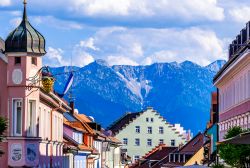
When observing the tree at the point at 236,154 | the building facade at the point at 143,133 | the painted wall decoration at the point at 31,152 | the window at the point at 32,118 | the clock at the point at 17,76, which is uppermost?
the building facade at the point at 143,133

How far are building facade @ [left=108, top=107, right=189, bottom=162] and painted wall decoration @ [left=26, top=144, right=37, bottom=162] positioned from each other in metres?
127

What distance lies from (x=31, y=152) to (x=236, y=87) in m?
17.7

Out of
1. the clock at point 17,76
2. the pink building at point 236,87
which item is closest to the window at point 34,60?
the clock at point 17,76

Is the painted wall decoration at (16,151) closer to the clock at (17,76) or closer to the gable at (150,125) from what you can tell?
the clock at (17,76)

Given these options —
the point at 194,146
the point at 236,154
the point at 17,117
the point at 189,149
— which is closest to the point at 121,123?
the point at 189,149

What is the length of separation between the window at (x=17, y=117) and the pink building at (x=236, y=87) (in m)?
10.9

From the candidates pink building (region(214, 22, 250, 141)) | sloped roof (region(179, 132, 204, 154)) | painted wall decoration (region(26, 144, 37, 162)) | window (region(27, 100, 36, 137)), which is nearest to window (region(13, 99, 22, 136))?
window (region(27, 100, 36, 137))

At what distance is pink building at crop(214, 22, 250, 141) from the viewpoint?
58.6 m

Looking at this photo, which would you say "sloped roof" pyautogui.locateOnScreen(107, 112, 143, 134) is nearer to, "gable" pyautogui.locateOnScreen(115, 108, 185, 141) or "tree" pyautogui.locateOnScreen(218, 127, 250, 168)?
"gable" pyautogui.locateOnScreen(115, 108, 185, 141)

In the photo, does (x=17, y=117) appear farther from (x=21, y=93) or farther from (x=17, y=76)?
(x=17, y=76)

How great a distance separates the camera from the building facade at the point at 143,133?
181 m

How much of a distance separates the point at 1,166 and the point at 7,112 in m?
2.56

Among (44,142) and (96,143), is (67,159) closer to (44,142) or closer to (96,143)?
(44,142)

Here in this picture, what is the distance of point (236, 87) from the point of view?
66.5m
